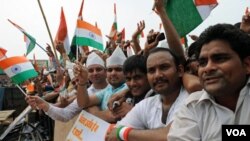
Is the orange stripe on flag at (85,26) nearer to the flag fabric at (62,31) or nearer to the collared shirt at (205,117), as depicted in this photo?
the flag fabric at (62,31)

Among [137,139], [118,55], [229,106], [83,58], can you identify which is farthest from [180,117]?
[83,58]

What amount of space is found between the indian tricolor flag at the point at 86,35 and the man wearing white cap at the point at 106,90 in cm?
173

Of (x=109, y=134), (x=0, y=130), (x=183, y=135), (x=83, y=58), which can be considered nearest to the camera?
(x=183, y=135)

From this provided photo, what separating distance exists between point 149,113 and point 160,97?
0.18 m

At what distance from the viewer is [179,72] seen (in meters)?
2.86

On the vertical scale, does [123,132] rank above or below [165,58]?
below

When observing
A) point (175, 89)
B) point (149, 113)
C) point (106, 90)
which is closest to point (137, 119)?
point (149, 113)

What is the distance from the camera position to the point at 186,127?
2023mm

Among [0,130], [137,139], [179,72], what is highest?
[179,72]

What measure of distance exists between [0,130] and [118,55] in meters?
4.71

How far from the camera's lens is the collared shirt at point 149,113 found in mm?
2685

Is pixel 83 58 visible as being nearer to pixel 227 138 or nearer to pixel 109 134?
pixel 109 134

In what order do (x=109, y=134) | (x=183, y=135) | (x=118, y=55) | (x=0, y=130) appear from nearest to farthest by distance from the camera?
(x=183, y=135) < (x=109, y=134) < (x=118, y=55) < (x=0, y=130)

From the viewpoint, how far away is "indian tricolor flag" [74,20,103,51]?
6059mm
